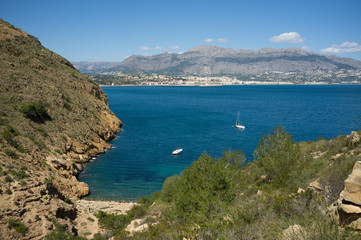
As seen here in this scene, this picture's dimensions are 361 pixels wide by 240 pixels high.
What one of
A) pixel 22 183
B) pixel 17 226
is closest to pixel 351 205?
pixel 17 226

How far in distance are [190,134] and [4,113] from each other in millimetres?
37853

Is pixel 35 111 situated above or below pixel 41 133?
above

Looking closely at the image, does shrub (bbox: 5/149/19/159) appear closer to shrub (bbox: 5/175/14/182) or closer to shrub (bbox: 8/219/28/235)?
shrub (bbox: 5/175/14/182)

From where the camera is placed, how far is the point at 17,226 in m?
16.3

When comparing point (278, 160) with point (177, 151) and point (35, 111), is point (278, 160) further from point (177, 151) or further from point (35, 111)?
point (35, 111)

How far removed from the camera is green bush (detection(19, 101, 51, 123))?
1375 inches

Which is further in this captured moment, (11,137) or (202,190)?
(11,137)

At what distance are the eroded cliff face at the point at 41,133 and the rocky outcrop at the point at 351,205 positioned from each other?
1809 cm

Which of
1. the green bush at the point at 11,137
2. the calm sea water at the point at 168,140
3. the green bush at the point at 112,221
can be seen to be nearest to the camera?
the green bush at the point at 112,221

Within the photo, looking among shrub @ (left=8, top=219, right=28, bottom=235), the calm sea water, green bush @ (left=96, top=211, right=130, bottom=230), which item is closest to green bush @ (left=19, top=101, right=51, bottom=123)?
the calm sea water

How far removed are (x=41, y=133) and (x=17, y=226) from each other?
20017 mm

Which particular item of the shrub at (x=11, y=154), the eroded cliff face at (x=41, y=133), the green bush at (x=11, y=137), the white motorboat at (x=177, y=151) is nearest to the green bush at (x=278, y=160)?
the eroded cliff face at (x=41, y=133)

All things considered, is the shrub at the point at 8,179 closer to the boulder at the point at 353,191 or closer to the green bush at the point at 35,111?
the green bush at the point at 35,111

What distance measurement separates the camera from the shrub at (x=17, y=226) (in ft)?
52.9
